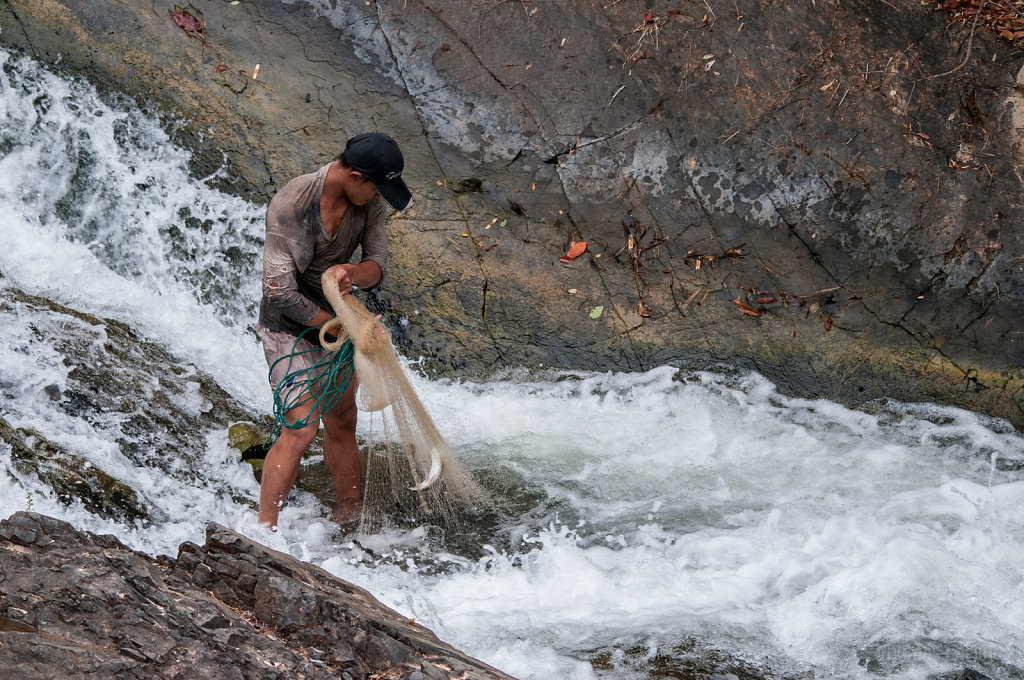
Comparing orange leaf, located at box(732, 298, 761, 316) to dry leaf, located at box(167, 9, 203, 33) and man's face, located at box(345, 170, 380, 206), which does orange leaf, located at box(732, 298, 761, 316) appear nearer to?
man's face, located at box(345, 170, 380, 206)

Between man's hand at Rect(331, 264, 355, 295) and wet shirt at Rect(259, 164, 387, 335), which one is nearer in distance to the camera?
wet shirt at Rect(259, 164, 387, 335)

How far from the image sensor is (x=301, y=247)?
380 centimetres

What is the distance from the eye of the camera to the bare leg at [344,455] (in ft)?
14.2

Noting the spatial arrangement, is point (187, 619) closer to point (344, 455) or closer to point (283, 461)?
point (283, 461)

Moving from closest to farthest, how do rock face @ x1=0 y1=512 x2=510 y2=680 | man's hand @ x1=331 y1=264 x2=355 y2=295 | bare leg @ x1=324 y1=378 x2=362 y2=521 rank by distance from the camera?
1. rock face @ x1=0 y1=512 x2=510 y2=680
2. man's hand @ x1=331 y1=264 x2=355 y2=295
3. bare leg @ x1=324 y1=378 x2=362 y2=521

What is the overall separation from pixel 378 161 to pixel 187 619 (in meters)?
1.85

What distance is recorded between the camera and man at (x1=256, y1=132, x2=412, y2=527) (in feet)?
12.1

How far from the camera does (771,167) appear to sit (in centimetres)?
566

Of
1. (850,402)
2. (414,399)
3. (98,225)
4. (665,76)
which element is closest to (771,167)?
(665,76)

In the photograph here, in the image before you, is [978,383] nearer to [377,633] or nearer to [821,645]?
[821,645]

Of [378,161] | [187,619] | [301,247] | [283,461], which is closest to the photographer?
[187,619]

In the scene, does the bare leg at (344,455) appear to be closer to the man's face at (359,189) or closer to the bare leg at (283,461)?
the bare leg at (283,461)

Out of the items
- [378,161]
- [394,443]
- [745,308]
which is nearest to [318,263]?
[378,161]

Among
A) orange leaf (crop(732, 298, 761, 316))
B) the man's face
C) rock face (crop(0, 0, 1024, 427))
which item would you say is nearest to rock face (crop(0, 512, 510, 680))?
the man's face
